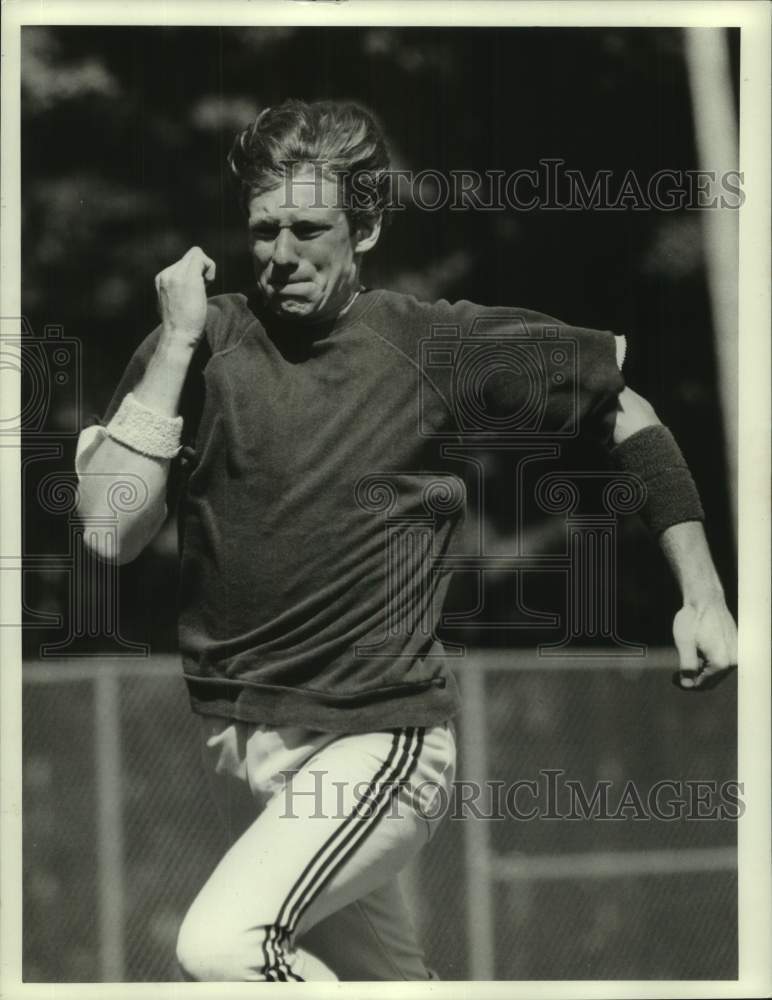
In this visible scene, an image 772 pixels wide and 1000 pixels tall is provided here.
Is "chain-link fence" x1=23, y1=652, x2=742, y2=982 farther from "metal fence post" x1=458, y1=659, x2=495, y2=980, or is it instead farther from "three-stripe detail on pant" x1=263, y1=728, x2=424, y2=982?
"three-stripe detail on pant" x1=263, y1=728, x2=424, y2=982

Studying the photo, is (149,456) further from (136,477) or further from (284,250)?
(284,250)

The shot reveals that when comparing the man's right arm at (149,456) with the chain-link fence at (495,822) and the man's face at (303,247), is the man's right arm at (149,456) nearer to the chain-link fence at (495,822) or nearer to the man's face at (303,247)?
the man's face at (303,247)

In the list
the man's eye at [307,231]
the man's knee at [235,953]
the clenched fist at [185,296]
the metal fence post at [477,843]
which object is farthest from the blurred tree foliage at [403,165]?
the man's knee at [235,953]

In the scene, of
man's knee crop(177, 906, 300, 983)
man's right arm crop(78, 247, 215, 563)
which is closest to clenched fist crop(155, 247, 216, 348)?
man's right arm crop(78, 247, 215, 563)

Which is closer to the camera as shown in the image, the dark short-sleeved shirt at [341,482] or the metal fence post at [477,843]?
the dark short-sleeved shirt at [341,482]

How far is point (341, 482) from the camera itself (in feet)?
15.2

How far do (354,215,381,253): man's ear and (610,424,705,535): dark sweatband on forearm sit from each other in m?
0.88

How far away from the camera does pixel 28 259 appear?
4.77 metres

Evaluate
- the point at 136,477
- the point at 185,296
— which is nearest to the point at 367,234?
the point at 185,296

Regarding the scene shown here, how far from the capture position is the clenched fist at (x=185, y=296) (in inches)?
185

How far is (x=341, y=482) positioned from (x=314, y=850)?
974 mm

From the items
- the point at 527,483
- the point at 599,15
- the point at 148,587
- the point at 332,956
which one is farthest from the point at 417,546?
the point at 599,15

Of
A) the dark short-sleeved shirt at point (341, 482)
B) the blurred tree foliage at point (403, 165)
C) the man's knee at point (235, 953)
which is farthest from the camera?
the blurred tree foliage at point (403, 165)

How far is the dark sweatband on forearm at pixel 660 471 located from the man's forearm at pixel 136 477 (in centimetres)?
123
